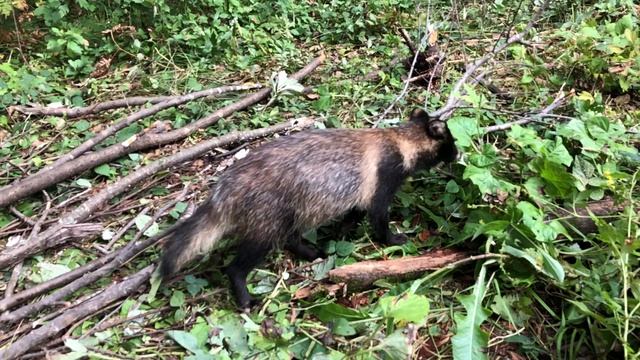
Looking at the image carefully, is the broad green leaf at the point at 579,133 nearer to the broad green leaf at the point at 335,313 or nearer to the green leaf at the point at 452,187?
the green leaf at the point at 452,187

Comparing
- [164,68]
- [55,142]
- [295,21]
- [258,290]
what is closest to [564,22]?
[295,21]

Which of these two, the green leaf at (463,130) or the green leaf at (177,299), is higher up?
the green leaf at (463,130)

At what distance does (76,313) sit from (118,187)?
121 centimetres

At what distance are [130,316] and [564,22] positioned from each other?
5.90m

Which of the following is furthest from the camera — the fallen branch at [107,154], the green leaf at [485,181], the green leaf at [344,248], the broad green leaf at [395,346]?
the fallen branch at [107,154]

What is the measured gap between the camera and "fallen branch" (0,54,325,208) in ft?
13.5

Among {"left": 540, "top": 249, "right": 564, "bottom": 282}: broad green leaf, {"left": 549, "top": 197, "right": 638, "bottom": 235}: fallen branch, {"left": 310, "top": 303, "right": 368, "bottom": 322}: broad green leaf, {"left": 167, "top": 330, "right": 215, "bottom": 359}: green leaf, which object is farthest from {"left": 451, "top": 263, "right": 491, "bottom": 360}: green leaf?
{"left": 167, "top": 330, "right": 215, "bottom": 359}: green leaf

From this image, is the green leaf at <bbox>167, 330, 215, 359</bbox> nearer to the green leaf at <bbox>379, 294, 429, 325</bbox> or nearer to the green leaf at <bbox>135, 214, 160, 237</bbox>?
the green leaf at <bbox>135, 214, 160, 237</bbox>

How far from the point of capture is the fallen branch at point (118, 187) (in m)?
3.70

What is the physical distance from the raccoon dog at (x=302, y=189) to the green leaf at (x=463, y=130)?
0.17 metres

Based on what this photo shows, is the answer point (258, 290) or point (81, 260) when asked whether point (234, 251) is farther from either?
point (81, 260)

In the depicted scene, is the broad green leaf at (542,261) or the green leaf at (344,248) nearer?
the broad green leaf at (542,261)

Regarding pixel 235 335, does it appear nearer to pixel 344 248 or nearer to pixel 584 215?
pixel 344 248

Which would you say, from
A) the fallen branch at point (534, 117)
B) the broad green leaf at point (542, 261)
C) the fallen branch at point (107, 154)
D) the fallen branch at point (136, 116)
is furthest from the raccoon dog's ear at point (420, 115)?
the fallen branch at point (136, 116)
